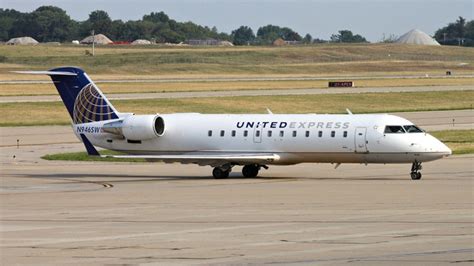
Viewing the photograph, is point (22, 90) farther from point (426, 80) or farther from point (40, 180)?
point (40, 180)

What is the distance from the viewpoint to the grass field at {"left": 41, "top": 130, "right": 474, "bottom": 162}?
52.7 metres

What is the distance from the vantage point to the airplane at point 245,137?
40719mm

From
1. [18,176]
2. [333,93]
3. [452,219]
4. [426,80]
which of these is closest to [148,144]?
[18,176]

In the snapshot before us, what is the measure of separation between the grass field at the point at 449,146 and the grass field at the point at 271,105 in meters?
21.6

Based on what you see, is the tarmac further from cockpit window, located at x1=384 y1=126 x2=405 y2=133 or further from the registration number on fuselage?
cockpit window, located at x1=384 y1=126 x2=405 y2=133

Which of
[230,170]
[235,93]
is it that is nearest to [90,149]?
[230,170]

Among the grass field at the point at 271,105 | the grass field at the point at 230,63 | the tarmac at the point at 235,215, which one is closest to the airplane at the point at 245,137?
the tarmac at the point at 235,215

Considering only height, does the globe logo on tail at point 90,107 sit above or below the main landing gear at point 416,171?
above

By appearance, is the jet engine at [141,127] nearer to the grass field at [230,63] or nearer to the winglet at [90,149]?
the winglet at [90,149]

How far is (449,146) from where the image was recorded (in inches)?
2261

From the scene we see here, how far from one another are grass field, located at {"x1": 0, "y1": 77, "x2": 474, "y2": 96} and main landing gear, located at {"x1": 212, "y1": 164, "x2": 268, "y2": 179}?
57.8 meters

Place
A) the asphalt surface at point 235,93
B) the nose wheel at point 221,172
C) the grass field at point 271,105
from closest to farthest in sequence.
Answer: the nose wheel at point 221,172 → the grass field at point 271,105 → the asphalt surface at point 235,93

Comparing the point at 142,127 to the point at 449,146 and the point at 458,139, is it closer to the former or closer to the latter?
the point at 449,146

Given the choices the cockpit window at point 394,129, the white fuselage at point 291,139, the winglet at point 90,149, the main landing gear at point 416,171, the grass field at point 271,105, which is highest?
the cockpit window at point 394,129
